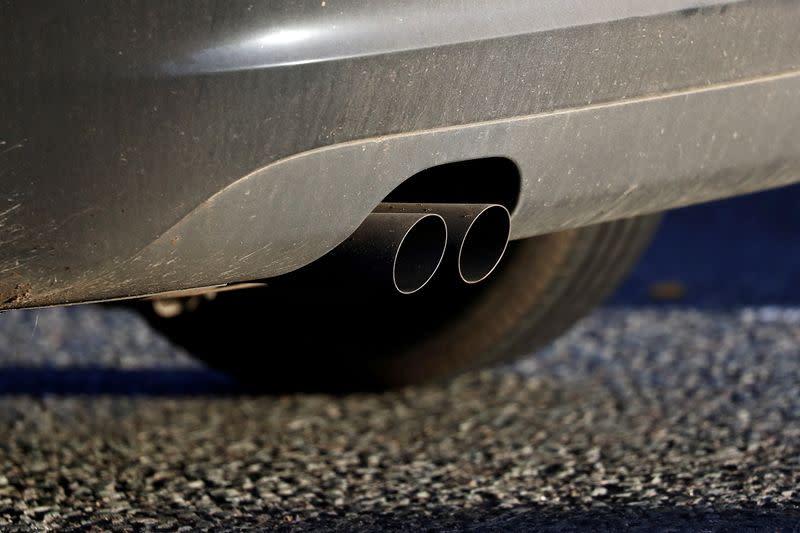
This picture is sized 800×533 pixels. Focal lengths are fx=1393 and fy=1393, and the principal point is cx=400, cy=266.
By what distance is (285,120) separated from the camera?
1.67m

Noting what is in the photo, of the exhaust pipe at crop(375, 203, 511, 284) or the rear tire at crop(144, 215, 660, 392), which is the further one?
the rear tire at crop(144, 215, 660, 392)

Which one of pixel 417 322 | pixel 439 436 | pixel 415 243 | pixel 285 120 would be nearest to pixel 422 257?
pixel 415 243

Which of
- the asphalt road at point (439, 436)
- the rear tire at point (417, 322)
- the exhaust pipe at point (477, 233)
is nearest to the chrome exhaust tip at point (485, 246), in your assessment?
the exhaust pipe at point (477, 233)

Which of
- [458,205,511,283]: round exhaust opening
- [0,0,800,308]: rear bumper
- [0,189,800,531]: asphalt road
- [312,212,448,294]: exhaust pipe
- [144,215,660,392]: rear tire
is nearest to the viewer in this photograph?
[0,0,800,308]: rear bumper

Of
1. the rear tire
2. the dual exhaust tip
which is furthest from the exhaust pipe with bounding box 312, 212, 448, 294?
the rear tire

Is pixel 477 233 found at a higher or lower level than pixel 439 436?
higher

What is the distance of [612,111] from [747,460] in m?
0.78

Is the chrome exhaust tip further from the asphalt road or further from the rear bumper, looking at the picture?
the asphalt road

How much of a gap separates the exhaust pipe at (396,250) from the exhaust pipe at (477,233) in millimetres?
22

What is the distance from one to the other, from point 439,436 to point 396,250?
0.97 meters

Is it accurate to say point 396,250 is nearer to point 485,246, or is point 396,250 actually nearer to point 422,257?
point 422,257

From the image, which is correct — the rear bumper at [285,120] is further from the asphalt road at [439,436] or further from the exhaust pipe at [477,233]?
the asphalt road at [439,436]

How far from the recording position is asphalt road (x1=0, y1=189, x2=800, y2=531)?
7.10 ft

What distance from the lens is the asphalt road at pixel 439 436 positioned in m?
2.16
